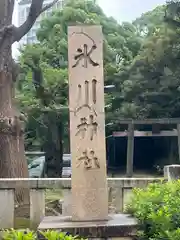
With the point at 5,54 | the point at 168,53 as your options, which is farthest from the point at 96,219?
the point at 168,53

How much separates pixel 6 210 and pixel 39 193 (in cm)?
47

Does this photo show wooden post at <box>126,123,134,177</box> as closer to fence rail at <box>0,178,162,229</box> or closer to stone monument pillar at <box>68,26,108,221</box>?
fence rail at <box>0,178,162,229</box>

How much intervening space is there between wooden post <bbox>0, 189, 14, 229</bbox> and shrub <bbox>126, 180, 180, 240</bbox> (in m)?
1.62

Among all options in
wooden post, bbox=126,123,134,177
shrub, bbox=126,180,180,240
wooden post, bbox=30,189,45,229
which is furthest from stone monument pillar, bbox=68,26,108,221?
wooden post, bbox=126,123,134,177

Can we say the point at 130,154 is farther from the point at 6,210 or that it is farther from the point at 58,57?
the point at 6,210

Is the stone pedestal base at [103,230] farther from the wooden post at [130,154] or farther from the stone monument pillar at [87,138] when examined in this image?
the wooden post at [130,154]

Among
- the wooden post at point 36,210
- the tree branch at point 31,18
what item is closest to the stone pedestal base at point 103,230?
the wooden post at point 36,210

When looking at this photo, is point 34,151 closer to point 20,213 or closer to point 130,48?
point 130,48

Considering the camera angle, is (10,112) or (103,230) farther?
(10,112)

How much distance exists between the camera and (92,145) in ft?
15.7

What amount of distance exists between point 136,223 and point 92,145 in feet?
3.22

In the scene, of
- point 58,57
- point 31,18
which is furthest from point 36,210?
point 58,57

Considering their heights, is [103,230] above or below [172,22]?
below

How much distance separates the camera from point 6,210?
5496 millimetres
